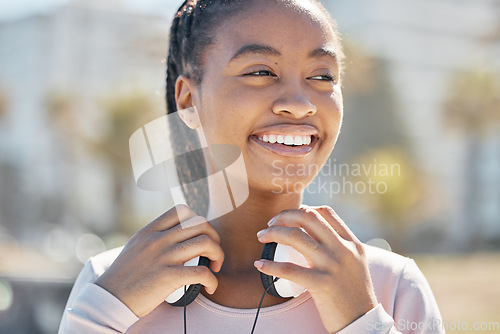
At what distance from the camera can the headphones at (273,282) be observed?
162cm

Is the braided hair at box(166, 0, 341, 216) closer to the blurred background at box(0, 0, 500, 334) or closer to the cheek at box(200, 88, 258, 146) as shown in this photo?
the cheek at box(200, 88, 258, 146)

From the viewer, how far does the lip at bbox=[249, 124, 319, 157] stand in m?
1.75

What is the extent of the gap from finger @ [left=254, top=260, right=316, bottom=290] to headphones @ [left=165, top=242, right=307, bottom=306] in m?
0.04

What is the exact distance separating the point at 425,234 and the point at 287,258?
34998 millimetres

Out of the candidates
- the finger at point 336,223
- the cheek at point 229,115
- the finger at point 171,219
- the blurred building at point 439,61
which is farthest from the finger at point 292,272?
the blurred building at point 439,61

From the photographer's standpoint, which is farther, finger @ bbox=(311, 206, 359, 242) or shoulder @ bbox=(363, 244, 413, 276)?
shoulder @ bbox=(363, 244, 413, 276)

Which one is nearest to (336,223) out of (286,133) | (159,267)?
(286,133)

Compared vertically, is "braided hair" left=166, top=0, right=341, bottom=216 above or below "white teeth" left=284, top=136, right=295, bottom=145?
above

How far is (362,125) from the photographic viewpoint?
32938mm

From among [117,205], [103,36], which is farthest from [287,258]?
[103,36]

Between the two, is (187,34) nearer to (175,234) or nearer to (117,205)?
(175,234)

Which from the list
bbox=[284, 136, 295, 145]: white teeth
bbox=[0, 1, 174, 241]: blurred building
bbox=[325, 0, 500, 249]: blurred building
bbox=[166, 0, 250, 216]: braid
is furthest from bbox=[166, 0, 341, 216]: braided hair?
bbox=[0, 1, 174, 241]: blurred building

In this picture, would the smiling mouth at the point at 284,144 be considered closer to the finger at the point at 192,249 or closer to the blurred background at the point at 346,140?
the finger at the point at 192,249

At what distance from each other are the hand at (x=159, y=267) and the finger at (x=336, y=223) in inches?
12.4
